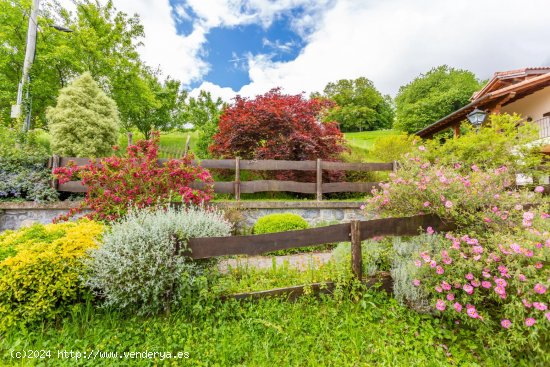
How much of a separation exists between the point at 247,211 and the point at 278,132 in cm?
295

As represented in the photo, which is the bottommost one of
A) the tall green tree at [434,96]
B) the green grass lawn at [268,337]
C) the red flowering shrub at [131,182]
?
the green grass lawn at [268,337]

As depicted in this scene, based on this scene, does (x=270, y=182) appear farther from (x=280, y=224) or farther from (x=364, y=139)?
(x=364, y=139)

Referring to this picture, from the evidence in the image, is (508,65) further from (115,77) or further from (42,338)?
(42,338)

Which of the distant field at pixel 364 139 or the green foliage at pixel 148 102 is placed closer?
the green foliage at pixel 148 102

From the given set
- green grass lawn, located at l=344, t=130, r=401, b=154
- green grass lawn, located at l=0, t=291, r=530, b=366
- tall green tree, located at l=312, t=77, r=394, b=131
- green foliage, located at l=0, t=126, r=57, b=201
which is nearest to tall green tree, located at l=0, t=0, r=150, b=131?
green foliage, located at l=0, t=126, r=57, b=201

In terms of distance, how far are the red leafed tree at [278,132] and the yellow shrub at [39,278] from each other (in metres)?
5.49

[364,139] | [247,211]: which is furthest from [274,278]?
[364,139]

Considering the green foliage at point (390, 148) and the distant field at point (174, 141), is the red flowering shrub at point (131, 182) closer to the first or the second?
the distant field at point (174, 141)

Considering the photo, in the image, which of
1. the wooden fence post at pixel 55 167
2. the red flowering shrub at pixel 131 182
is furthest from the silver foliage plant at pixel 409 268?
the wooden fence post at pixel 55 167

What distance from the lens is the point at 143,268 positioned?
2.65 m

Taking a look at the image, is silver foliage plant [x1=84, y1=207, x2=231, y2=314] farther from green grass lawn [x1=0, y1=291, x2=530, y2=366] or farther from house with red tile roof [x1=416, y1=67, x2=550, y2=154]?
house with red tile roof [x1=416, y1=67, x2=550, y2=154]

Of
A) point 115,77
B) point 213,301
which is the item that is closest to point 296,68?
point 115,77

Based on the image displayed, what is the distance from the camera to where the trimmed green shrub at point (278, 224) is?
18.0ft

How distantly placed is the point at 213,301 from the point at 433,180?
287 cm
